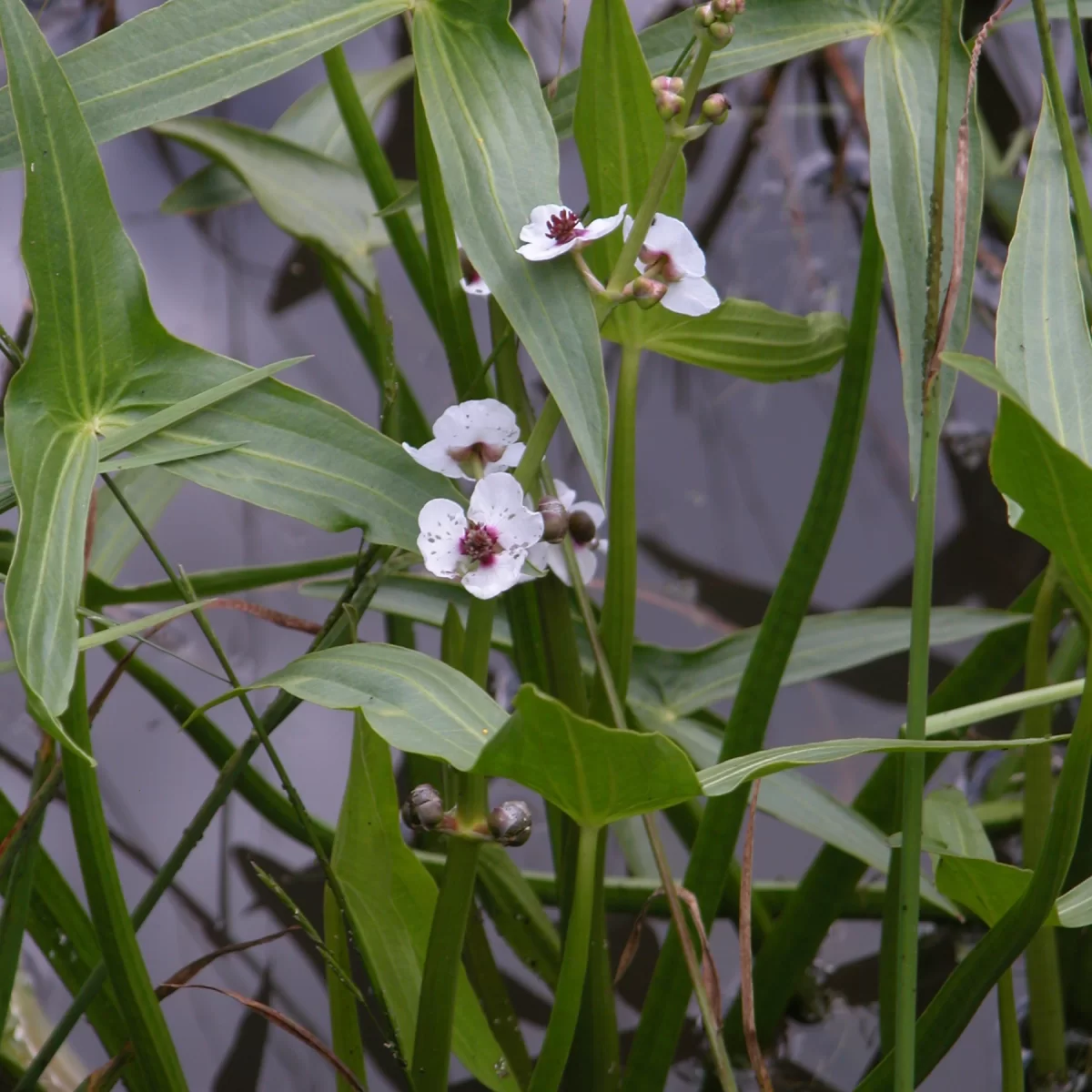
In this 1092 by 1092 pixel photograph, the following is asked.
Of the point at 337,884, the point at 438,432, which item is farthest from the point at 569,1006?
the point at 438,432

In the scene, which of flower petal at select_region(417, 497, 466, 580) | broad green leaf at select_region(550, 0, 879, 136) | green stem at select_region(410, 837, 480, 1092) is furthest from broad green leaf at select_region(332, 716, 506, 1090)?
broad green leaf at select_region(550, 0, 879, 136)

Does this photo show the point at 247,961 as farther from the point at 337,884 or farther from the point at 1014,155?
the point at 1014,155

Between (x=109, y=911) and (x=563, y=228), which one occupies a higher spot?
(x=563, y=228)

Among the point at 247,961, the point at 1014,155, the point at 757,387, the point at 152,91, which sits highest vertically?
the point at 152,91

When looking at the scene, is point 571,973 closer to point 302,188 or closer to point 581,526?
point 581,526

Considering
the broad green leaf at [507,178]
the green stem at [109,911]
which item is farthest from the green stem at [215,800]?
the broad green leaf at [507,178]

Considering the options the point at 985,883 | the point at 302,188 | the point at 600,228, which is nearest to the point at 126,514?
the point at 302,188
